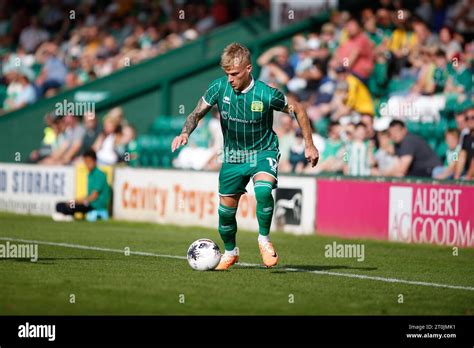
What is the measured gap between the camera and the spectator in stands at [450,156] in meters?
18.4

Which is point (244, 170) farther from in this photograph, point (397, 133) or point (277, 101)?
point (397, 133)

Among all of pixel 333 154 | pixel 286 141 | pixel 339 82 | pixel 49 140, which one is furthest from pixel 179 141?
pixel 49 140

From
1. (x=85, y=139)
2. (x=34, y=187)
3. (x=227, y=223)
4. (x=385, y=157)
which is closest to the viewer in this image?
(x=227, y=223)

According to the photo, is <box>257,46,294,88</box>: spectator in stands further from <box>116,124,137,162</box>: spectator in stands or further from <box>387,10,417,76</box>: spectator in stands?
<box>116,124,137,162</box>: spectator in stands

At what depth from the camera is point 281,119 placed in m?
22.4

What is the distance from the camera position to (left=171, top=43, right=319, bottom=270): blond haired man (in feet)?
41.4

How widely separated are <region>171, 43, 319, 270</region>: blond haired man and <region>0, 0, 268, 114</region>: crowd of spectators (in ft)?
48.8

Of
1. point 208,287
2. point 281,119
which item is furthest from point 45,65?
point 208,287

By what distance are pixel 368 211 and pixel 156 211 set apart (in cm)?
475

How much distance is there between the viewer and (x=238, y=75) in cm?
1238

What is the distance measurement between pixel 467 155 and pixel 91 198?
723cm

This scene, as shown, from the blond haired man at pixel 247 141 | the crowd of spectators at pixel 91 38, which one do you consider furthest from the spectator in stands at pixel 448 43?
the blond haired man at pixel 247 141

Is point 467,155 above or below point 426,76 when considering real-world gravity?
below
